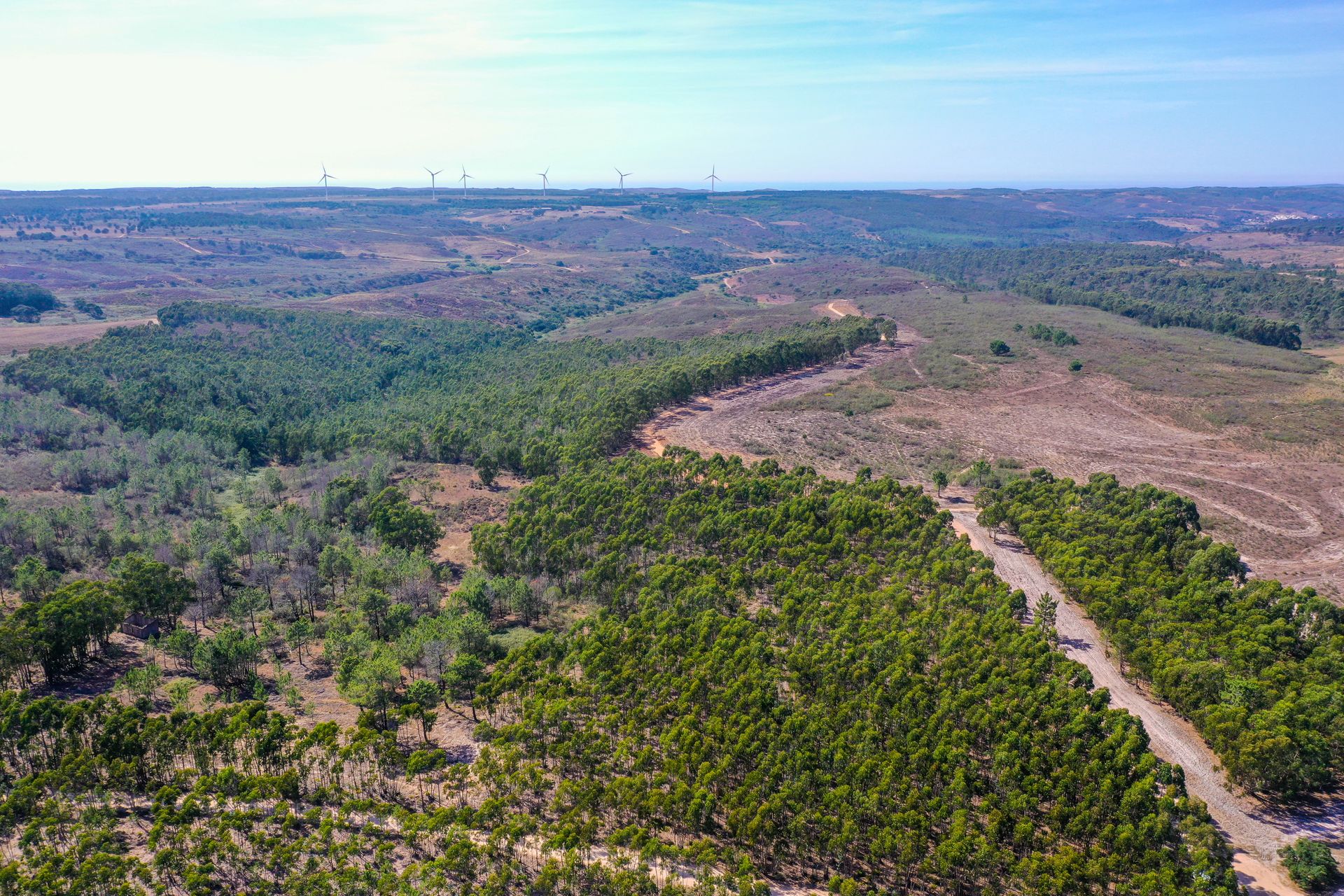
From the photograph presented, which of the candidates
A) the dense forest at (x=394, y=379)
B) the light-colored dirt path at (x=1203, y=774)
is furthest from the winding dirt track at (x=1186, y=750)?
the dense forest at (x=394, y=379)

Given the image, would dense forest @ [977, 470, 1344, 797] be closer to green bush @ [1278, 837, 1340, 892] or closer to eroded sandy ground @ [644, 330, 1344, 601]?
green bush @ [1278, 837, 1340, 892]

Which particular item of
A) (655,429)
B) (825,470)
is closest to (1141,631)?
(825,470)

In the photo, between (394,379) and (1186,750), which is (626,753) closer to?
(1186,750)

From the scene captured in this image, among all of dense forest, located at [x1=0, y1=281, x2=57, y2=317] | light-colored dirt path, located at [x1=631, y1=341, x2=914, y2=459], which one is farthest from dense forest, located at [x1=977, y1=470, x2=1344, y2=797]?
dense forest, located at [x1=0, y1=281, x2=57, y2=317]

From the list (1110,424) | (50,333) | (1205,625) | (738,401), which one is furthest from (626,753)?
(50,333)

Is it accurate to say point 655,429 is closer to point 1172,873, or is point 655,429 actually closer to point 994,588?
point 994,588
